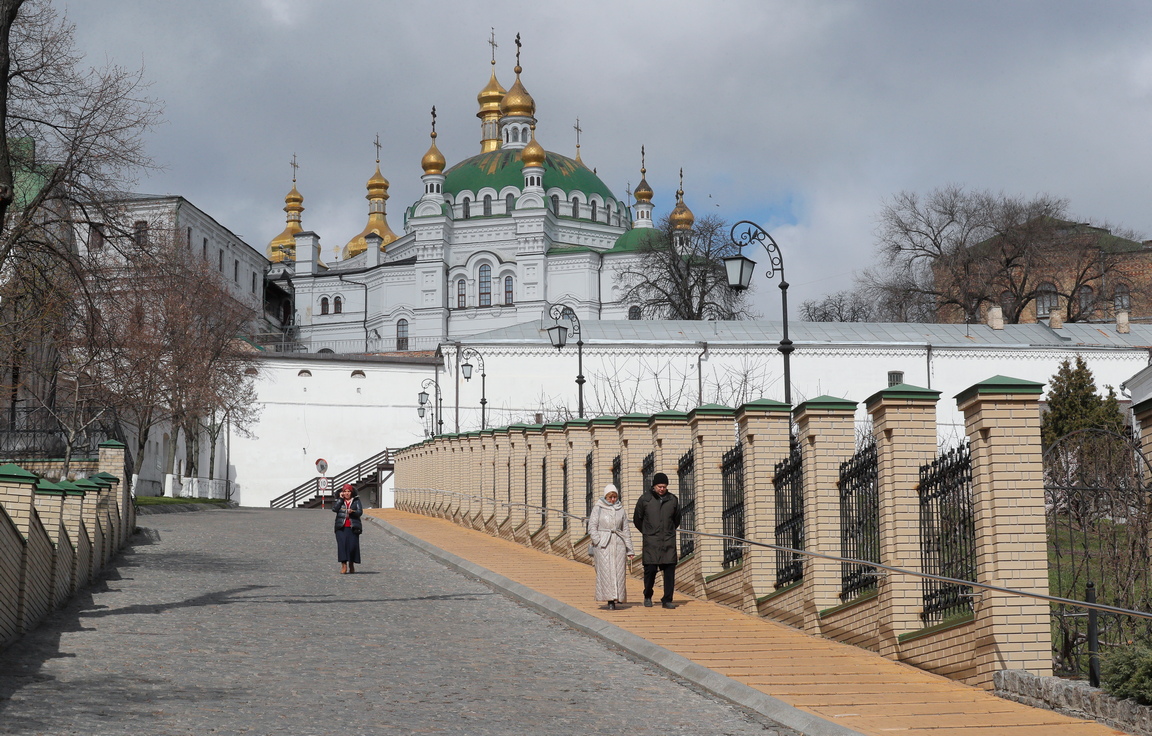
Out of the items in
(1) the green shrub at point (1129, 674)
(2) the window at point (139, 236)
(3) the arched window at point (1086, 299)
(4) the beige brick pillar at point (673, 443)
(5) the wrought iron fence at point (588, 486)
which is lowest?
(1) the green shrub at point (1129, 674)

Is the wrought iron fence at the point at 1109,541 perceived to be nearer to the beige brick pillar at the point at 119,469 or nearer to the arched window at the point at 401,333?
the beige brick pillar at the point at 119,469

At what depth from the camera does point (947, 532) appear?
9.66 metres

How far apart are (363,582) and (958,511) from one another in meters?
8.87

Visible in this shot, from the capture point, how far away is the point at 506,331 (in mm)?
60656

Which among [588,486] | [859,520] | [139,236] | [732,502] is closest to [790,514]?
[859,520]

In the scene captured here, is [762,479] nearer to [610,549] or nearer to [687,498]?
[610,549]

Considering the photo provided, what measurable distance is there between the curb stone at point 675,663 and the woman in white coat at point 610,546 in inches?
15.9

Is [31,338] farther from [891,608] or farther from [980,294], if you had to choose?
[980,294]

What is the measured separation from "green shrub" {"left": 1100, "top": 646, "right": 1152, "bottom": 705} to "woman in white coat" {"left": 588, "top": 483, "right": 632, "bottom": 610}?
6346mm

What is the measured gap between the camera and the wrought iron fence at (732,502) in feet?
45.6

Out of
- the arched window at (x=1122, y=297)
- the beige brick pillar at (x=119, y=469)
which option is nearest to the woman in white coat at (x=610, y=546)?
the beige brick pillar at (x=119, y=469)

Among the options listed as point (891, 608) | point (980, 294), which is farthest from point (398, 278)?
point (891, 608)

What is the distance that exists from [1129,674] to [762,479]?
6.36 m

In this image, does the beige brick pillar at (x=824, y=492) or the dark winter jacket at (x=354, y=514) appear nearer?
the beige brick pillar at (x=824, y=492)
